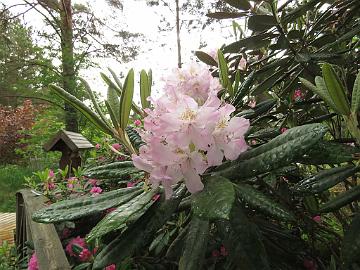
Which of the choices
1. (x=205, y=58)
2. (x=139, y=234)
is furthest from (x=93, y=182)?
(x=139, y=234)

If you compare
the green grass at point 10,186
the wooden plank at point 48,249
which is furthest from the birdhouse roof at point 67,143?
the green grass at point 10,186

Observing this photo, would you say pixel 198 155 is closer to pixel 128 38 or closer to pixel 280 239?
pixel 280 239

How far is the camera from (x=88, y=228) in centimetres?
117

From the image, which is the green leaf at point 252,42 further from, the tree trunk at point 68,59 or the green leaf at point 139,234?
the tree trunk at point 68,59

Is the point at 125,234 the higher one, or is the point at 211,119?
the point at 211,119

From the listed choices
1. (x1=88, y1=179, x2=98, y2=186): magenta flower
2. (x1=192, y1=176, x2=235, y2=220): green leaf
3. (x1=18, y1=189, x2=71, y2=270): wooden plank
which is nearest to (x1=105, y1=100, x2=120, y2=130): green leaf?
(x1=192, y1=176, x2=235, y2=220): green leaf

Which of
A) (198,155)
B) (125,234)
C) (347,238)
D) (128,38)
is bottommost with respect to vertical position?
(347,238)

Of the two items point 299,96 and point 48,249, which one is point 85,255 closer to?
point 48,249

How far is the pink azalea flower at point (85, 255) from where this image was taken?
61.8 inches

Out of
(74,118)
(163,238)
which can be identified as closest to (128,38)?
(74,118)

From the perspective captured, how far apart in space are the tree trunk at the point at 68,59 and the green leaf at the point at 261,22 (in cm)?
751

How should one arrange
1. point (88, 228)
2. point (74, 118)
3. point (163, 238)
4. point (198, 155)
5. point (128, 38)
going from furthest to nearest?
point (128, 38) → point (74, 118) → point (163, 238) → point (88, 228) → point (198, 155)

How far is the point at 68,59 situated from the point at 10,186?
3.69 meters

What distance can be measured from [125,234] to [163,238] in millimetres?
749
